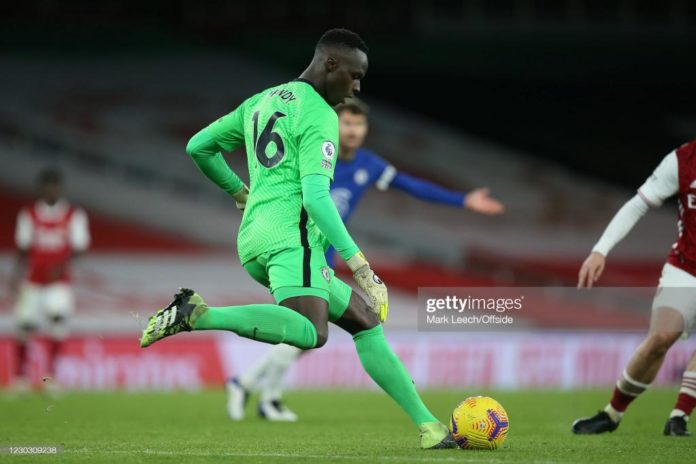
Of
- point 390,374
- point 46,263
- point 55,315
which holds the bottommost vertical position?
point 390,374

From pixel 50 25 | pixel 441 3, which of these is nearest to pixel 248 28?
pixel 441 3

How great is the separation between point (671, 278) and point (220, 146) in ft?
9.43

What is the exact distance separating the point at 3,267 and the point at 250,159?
13810 millimetres

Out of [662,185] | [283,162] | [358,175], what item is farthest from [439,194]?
[283,162]

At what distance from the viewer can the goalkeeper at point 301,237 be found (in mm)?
5266

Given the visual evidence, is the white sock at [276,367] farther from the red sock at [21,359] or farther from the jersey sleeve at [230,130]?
the red sock at [21,359]

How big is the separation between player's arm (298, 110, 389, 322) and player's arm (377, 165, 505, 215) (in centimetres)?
298

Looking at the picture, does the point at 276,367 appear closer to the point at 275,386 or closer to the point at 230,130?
the point at 275,386

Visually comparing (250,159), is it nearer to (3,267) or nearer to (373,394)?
(373,394)

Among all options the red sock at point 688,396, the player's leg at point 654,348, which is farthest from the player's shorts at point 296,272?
the red sock at point 688,396

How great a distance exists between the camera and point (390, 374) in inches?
229

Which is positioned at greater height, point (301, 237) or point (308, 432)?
point (301, 237)

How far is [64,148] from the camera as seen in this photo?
21266mm

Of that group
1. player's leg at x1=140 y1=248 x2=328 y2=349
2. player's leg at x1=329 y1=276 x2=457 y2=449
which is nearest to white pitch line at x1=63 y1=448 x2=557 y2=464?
player's leg at x1=329 y1=276 x2=457 y2=449
